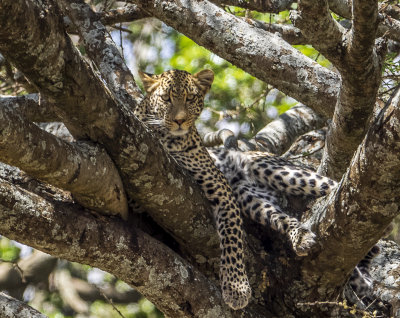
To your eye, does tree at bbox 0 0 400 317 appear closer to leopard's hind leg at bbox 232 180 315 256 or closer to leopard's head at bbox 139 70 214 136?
leopard's hind leg at bbox 232 180 315 256

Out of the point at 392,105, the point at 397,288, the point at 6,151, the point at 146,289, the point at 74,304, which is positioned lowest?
the point at 74,304

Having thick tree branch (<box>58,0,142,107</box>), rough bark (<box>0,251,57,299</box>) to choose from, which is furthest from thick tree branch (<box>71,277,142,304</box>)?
thick tree branch (<box>58,0,142,107</box>)

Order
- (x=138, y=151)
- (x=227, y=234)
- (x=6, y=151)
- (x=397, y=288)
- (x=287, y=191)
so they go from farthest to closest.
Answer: (x=287, y=191), (x=397, y=288), (x=227, y=234), (x=138, y=151), (x=6, y=151)

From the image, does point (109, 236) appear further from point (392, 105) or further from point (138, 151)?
point (392, 105)

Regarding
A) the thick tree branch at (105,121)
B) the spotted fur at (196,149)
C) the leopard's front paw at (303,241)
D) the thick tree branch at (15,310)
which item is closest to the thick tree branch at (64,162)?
the thick tree branch at (105,121)

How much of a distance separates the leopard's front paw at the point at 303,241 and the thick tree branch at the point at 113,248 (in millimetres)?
743

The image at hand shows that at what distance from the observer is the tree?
3.73 m

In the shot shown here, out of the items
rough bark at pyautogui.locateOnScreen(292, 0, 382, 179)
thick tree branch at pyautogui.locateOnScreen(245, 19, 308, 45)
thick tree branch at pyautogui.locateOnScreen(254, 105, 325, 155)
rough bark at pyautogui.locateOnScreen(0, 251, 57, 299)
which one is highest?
rough bark at pyautogui.locateOnScreen(292, 0, 382, 179)

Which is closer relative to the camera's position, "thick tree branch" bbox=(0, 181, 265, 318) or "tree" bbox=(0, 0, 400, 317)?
"tree" bbox=(0, 0, 400, 317)

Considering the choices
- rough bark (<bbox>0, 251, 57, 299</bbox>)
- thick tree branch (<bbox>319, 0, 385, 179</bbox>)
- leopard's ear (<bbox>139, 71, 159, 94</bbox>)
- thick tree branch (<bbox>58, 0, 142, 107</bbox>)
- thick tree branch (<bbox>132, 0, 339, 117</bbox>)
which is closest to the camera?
thick tree branch (<bbox>319, 0, 385, 179</bbox>)

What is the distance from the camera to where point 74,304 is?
8852mm

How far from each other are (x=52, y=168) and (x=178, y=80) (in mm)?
3020

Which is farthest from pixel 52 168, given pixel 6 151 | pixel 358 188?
pixel 358 188

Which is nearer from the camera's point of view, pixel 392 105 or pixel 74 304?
pixel 392 105
